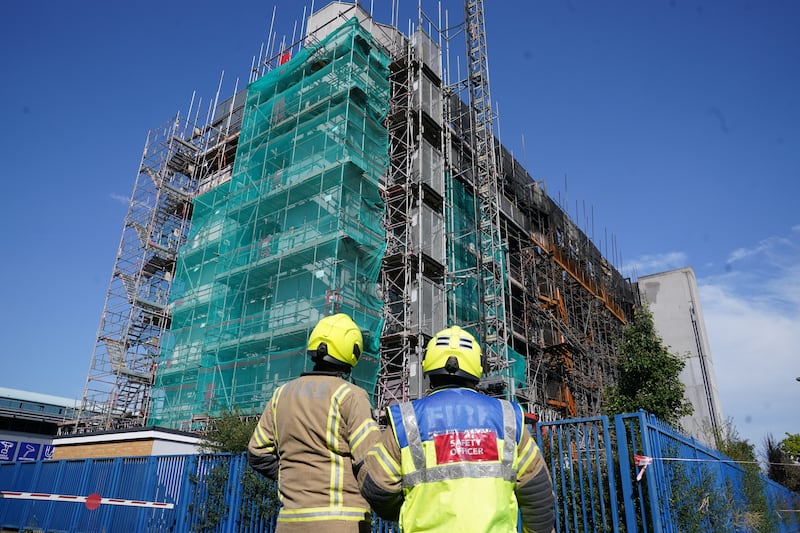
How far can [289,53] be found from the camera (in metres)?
23.5

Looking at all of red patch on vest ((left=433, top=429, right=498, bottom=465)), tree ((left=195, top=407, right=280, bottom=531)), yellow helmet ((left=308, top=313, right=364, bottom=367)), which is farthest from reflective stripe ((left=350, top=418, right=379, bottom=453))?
tree ((left=195, top=407, right=280, bottom=531))

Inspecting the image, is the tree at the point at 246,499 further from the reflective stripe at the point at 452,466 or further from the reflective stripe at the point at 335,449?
the reflective stripe at the point at 452,466

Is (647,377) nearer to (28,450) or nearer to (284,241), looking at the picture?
(284,241)

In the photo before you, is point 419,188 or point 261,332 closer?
point 261,332

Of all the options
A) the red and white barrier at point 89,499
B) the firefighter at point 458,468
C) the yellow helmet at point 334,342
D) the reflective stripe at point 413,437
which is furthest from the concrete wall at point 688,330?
the reflective stripe at point 413,437

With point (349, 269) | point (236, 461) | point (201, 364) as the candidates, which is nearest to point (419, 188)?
point (349, 269)

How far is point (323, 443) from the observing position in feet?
9.55

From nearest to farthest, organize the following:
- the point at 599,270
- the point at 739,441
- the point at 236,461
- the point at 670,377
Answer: the point at 236,461 → the point at 670,377 → the point at 739,441 → the point at 599,270

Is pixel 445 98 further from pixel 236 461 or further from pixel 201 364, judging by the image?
pixel 236 461

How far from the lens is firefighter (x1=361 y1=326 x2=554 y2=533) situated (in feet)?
6.77

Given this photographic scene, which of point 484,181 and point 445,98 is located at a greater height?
point 445,98

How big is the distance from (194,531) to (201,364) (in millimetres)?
9725

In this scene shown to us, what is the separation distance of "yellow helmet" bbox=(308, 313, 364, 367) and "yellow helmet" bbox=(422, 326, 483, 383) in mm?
791

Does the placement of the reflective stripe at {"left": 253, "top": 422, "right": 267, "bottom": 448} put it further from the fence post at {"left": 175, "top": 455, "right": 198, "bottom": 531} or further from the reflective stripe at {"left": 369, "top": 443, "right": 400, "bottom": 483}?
the fence post at {"left": 175, "top": 455, "right": 198, "bottom": 531}
